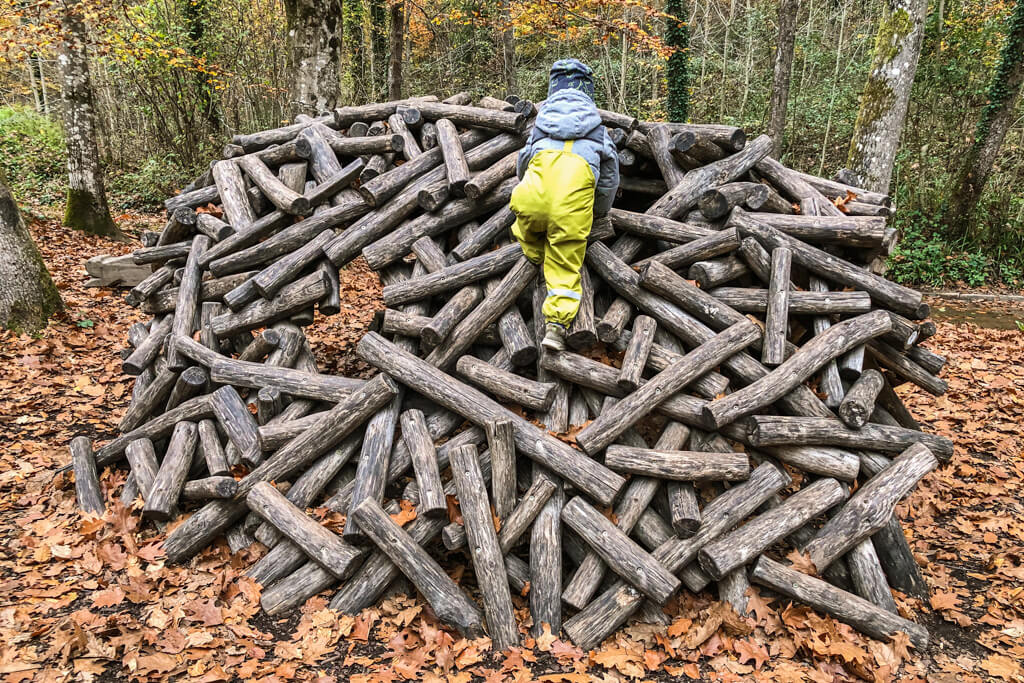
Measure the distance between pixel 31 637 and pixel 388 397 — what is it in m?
2.96

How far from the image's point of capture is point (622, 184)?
22.6ft

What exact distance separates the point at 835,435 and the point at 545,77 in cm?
2001

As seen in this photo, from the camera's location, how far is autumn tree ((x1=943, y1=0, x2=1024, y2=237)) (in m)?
13.2

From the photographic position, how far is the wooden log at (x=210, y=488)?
17.5 ft

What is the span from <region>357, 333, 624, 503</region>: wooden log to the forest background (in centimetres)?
727

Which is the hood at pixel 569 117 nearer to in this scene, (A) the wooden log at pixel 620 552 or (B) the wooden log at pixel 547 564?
(B) the wooden log at pixel 547 564

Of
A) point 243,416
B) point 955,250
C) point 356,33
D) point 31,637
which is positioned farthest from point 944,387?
point 356,33

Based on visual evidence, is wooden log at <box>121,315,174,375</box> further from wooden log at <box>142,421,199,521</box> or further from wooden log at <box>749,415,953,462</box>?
wooden log at <box>749,415,953,462</box>

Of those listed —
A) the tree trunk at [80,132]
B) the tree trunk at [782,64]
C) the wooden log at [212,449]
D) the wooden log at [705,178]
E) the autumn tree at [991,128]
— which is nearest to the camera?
the wooden log at [212,449]

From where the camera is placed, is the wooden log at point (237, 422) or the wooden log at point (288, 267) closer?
the wooden log at point (237, 422)

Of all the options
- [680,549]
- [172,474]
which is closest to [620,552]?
[680,549]

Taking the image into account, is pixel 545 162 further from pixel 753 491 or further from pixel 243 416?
pixel 243 416

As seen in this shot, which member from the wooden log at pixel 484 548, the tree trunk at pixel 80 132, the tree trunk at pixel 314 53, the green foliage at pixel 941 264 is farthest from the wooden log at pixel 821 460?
the tree trunk at pixel 80 132

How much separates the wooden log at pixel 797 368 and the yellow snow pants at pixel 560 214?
152 centimetres
